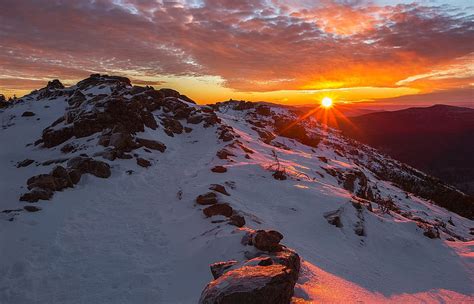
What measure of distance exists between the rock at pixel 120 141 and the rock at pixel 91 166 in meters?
4.64

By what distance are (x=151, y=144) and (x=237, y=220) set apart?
722 inches

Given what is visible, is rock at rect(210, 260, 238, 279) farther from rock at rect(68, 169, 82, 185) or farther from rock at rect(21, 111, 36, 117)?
rock at rect(21, 111, 36, 117)

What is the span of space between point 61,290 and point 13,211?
282 inches

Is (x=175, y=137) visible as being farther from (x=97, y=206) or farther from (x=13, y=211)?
(x=13, y=211)

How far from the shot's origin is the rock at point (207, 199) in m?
19.4

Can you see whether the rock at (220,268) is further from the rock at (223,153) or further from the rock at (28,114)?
the rock at (28,114)

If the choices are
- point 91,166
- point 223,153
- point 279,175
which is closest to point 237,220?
point 279,175

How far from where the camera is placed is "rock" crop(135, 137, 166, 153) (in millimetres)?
31844

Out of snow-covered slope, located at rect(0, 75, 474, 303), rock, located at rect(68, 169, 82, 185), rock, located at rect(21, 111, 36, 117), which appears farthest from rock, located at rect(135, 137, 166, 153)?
rock, located at rect(21, 111, 36, 117)

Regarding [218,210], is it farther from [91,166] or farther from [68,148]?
[68,148]

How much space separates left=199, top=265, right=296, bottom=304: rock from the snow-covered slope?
1605mm

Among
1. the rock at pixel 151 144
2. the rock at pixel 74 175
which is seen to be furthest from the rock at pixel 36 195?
the rock at pixel 151 144

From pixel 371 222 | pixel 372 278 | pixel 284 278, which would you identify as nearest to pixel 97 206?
pixel 284 278

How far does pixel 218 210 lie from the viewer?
713 inches
